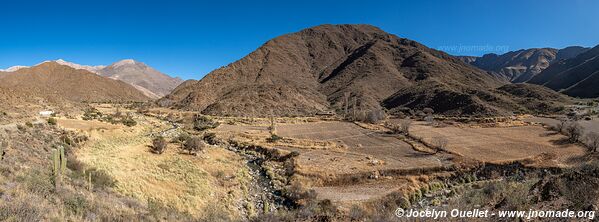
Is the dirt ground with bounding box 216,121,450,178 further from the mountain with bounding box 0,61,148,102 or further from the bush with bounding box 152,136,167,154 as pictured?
the mountain with bounding box 0,61,148,102

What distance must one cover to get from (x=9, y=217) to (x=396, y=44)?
161408mm

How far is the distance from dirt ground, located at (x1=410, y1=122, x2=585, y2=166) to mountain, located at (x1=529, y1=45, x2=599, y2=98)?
7960cm

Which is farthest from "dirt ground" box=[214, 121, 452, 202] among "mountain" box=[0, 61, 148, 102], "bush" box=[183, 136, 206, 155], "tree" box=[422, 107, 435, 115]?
"mountain" box=[0, 61, 148, 102]

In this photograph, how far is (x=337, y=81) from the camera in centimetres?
11906

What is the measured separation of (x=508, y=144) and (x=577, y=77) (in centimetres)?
13172

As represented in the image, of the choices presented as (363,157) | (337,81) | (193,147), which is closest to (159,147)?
(193,147)

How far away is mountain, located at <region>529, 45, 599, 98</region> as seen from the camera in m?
104

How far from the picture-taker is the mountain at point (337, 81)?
3095 inches

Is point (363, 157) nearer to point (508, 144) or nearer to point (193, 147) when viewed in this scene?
point (193, 147)

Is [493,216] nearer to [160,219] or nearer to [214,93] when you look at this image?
[160,219]

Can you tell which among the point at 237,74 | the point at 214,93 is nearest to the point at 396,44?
the point at 237,74

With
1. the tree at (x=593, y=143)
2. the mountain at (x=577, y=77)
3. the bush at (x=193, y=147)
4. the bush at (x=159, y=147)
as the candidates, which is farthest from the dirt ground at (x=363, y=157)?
the mountain at (x=577, y=77)

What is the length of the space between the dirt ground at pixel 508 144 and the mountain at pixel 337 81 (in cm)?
2398

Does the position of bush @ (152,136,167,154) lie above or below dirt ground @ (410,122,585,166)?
above
